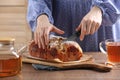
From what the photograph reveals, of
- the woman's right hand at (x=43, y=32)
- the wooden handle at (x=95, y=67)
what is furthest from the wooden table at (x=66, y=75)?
the woman's right hand at (x=43, y=32)

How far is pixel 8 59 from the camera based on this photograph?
3.06 ft

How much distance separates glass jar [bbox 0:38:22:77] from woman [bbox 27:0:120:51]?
18 cm

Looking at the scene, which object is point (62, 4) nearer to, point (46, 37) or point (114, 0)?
point (114, 0)

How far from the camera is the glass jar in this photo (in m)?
0.94

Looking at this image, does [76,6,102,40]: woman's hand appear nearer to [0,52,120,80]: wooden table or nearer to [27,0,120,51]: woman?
[27,0,120,51]: woman

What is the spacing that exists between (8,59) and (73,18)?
73cm

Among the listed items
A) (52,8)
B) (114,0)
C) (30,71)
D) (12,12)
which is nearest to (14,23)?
(12,12)

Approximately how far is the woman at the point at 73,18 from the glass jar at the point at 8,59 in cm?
18

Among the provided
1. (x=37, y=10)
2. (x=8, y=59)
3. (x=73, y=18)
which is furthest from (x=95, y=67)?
(x=73, y=18)

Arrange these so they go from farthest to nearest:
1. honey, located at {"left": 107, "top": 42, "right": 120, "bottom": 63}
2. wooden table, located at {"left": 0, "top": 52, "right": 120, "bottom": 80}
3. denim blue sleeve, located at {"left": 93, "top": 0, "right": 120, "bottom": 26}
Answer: denim blue sleeve, located at {"left": 93, "top": 0, "right": 120, "bottom": 26} < honey, located at {"left": 107, "top": 42, "right": 120, "bottom": 63} < wooden table, located at {"left": 0, "top": 52, "right": 120, "bottom": 80}

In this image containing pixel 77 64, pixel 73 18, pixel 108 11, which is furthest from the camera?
pixel 73 18

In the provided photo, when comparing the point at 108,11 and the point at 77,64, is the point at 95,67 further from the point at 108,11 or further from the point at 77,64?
the point at 108,11

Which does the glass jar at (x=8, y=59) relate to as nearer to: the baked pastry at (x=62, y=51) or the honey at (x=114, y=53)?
the baked pastry at (x=62, y=51)

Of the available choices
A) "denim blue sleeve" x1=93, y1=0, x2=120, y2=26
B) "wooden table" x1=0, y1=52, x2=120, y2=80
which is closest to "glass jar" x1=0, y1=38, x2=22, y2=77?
"wooden table" x1=0, y1=52, x2=120, y2=80
